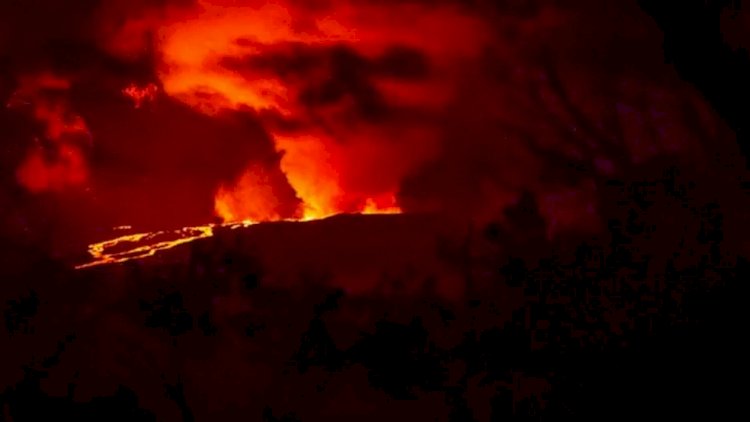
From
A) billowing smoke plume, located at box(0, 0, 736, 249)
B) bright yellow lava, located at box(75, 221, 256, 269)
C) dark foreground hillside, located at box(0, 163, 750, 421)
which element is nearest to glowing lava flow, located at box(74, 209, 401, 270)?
bright yellow lava, located at box(75, 221, 256, 269)

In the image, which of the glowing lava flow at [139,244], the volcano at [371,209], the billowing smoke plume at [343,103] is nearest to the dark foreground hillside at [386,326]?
the volcano at [371,209]

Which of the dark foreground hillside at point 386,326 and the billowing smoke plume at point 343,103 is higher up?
the billowing smoke plume at point 343,103

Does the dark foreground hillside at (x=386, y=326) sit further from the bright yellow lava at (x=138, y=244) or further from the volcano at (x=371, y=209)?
the bright yellow lava at (x=138, y=244)

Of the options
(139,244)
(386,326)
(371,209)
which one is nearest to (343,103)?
(371,209)

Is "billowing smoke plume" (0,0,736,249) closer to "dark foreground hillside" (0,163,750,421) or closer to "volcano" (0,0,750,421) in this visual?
"volcano" (0,0,750,421)

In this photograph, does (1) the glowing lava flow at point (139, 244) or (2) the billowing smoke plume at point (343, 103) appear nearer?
(1) the glowing lava flow at point (139, 244)

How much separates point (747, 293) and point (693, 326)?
396 mm

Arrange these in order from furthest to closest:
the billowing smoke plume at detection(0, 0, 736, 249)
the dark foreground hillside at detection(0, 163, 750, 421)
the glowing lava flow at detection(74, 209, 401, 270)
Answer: the billowing smoke plume at detection(0, 0, 736, 249) → the glowing lava flow at detection(74, 209, 401, 270) → the dark foreground hillside at detection(0, 163, 750, 421)

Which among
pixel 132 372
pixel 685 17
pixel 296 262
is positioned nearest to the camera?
pixel 685 17

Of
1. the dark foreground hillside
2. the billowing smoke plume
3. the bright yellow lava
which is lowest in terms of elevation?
the dark foreground hillside

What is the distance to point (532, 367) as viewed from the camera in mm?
3982

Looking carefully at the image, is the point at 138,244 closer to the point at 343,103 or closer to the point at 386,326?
the point at 386,326

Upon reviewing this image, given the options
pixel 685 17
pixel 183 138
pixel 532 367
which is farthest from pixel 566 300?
pixel 183 138

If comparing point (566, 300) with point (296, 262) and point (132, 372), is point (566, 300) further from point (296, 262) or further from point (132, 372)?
point (132, 372)
